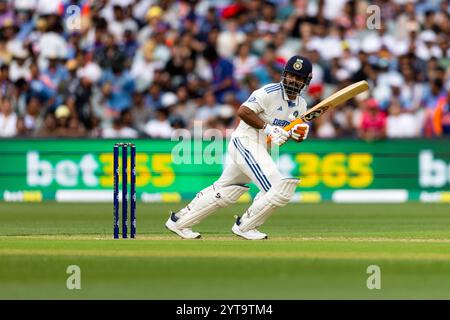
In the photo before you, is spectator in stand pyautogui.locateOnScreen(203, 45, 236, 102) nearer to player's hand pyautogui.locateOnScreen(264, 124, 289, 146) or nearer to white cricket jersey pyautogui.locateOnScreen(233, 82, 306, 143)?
white cricket jersey pyautogui.locateOnScreen(233, 82, 306, 143)

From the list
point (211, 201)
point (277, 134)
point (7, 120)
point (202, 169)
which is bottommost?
point (211, 201)

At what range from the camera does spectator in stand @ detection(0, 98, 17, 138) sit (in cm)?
1950

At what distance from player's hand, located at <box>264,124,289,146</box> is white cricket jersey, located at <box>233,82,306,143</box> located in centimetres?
30

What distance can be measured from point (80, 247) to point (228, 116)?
893cm

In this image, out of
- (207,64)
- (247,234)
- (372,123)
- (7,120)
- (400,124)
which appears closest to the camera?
(247,234)

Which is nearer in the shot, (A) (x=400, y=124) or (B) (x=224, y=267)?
(B) (x=224, y=267)

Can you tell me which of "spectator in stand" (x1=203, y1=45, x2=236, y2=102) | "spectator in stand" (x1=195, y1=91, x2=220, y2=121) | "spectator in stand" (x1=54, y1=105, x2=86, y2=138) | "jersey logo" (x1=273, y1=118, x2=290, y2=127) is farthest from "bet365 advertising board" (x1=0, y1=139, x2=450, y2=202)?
"jersey logo" (x1=273, y1=118, x2=290, y2=127)

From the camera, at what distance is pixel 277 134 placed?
10984 mm

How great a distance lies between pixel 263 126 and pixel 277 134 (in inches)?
8.3

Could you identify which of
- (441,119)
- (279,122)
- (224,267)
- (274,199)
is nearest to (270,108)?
(279,122)

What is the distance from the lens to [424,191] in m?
19.1

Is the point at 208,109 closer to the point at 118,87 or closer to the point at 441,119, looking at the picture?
the point at 118,87

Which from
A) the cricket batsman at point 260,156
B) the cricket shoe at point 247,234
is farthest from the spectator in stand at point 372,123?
the cricket shoe at point 247,234

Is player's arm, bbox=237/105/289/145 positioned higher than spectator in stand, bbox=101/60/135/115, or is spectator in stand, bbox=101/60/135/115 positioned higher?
spectator in stand, bbox=101/60/135/115
